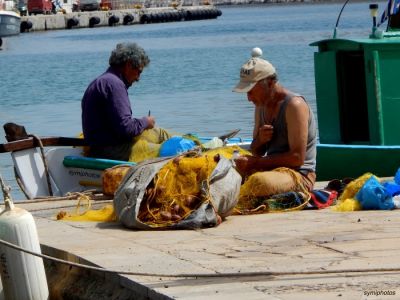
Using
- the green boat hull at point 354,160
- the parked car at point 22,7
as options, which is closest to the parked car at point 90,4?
the parked car at point 22,7

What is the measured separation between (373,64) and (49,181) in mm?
3298

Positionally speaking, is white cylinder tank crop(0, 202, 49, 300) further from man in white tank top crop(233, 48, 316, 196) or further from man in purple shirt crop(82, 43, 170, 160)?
man in purple shirt crop(82, 43, 170, 160)

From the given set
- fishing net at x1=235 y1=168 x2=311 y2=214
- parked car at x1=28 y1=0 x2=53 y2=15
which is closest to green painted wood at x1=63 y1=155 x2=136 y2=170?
fishing net at x1=235 y1=168 x2=311 y2=214

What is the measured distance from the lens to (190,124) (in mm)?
22031

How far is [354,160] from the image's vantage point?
1098 centimetres

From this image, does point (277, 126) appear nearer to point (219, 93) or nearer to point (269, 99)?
point (269, 99)

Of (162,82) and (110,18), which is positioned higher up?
(162,82)

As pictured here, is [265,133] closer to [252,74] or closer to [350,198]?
[252,74]

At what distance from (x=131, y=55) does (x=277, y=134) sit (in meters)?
1.98

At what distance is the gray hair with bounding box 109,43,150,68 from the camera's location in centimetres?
968

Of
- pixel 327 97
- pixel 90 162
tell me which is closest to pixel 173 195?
pixel 90 162

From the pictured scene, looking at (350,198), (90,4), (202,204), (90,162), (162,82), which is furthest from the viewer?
(90,4)

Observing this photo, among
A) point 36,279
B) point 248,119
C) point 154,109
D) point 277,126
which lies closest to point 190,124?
point 248,119

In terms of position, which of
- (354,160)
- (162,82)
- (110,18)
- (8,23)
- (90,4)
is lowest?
(110,18)
